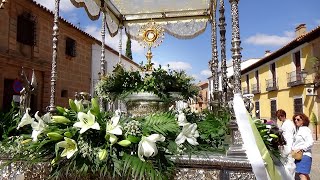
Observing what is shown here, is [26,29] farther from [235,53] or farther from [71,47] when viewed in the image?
[235,53]

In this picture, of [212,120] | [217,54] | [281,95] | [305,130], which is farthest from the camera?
[281,95]

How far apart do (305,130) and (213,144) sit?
2940mm

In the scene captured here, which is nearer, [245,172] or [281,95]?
[245,172]

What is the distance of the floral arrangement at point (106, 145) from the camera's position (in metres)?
1.79

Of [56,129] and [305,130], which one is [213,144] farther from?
[305,130]

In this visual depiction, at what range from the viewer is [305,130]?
4562 mm

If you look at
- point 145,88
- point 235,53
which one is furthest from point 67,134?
point 145,88

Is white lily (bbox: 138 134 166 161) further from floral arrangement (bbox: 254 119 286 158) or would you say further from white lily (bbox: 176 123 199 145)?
floral arrangement (bbox: 254 119 286 158)

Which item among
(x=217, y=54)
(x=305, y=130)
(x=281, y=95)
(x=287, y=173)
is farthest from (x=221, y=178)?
(x=281, y=95)

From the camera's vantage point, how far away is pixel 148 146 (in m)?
1.75

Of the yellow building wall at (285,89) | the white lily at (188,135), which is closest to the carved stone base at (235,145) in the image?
the white lily at (188,135)

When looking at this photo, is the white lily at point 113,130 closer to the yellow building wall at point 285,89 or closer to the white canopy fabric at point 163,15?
the white canopy fabric at point 163,15

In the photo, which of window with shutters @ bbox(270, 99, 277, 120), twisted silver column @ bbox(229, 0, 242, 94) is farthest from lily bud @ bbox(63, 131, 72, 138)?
window with shutters @ bbox(270, 99, 277, 120)

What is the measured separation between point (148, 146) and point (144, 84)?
9.06 ft
